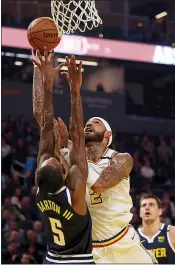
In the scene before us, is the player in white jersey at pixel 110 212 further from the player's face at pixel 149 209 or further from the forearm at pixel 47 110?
the player's face at pixel 149 209

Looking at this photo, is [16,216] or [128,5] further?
[128,5]

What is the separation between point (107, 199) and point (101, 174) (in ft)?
0.96

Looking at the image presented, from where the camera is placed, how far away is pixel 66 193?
420cm

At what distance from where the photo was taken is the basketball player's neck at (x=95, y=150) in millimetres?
5227

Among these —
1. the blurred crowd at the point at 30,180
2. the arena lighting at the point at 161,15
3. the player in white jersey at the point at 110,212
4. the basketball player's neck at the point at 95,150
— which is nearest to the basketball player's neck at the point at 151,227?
the player in white jersey at the point at 110,212

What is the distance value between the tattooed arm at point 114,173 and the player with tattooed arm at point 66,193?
0.54m

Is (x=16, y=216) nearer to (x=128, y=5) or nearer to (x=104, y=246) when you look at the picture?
(x=104, y=246)

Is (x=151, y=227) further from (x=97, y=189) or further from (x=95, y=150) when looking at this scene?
(x=97, y=189)

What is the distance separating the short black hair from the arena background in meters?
6.58

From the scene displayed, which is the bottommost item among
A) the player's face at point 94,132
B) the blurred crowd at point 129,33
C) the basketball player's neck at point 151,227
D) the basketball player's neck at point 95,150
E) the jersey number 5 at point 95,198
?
the basketball player's neck at point 151,227

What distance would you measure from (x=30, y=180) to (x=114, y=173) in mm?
Answer: 8967

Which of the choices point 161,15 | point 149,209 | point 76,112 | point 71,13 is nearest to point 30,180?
point 149,209

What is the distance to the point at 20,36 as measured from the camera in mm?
14031

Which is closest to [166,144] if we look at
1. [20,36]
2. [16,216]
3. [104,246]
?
[20,36]
